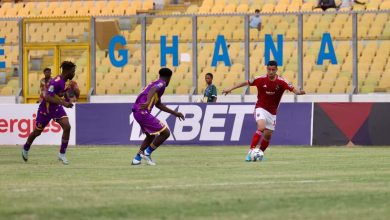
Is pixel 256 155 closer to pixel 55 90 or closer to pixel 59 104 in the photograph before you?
pixel 59 104

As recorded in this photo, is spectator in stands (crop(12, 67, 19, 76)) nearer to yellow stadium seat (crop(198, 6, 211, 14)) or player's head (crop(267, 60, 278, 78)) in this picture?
yellow stadium seat (crop(198, 6, 211, 14))

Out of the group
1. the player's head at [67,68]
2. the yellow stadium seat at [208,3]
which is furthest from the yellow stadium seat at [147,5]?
the player's head at [67,68]

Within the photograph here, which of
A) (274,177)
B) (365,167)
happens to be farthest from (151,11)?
(274,177)

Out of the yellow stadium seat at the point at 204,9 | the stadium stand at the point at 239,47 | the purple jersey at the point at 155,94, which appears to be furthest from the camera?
the yellow stadium seat at the point at 204,9

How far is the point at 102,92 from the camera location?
1277 inches

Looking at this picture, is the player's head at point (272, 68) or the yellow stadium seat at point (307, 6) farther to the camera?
the yellow stadium seat at point (307, 6)

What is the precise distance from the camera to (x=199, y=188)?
13.8 metres

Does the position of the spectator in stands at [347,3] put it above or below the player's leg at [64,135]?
above

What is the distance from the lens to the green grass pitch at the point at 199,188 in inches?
435

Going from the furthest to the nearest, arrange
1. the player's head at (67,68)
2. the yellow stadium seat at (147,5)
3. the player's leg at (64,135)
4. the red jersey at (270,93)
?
the yellow stadium seat at (147,5) → the red jersey at (270,93) → the player's leg at (64,135) → the player's head at (67,68)

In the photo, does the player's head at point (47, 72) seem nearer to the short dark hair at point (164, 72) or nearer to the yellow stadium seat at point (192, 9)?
the yellow stadium seat at point (192, 9)

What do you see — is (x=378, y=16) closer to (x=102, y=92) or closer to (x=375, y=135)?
(x=375, y=135)

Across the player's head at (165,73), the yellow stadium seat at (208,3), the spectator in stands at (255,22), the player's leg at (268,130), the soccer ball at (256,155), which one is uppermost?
the yellow stadium seat at (208,3)

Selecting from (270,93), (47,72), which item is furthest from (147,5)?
(270,93)
